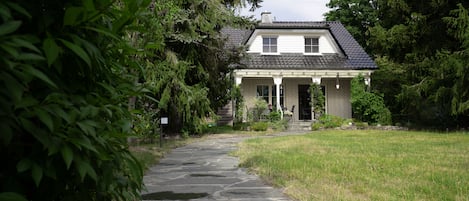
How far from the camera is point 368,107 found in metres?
24.3

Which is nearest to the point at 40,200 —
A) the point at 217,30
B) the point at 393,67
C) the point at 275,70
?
the point at 217,30

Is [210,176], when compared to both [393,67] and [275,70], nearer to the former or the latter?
[275,70]

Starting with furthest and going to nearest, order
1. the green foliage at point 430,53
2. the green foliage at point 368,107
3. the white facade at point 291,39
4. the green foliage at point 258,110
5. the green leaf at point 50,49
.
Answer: the white facade at point 291,39, the green foliage at point 258,110, the green foliage at point 368,107, the green foliage at point 430,53, the green leaf at point 50,49

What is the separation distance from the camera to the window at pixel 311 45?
28.1 metres

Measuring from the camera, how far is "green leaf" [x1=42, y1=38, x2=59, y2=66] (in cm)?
140

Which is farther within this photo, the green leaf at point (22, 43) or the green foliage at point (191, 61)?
the green foliage at point (191, 61)

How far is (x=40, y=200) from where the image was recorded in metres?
1.72

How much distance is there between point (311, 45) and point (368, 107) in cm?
579

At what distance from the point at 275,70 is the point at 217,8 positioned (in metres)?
10.1

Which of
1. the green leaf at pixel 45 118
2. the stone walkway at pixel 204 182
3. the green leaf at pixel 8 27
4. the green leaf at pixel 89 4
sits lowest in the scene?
the stone walkway at pixel 204 182

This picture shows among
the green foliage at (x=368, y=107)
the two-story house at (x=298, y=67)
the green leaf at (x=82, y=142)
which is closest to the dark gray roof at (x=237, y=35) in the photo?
the two-story house at (x=298, y=67)

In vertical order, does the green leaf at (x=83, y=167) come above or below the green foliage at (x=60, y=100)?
below

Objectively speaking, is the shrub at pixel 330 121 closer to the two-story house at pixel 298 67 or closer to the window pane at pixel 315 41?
the two-story house at pixel 298 67

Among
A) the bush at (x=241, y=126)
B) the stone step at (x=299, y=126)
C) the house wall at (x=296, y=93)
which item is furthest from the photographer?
the house wall at (x=296, y=93)
